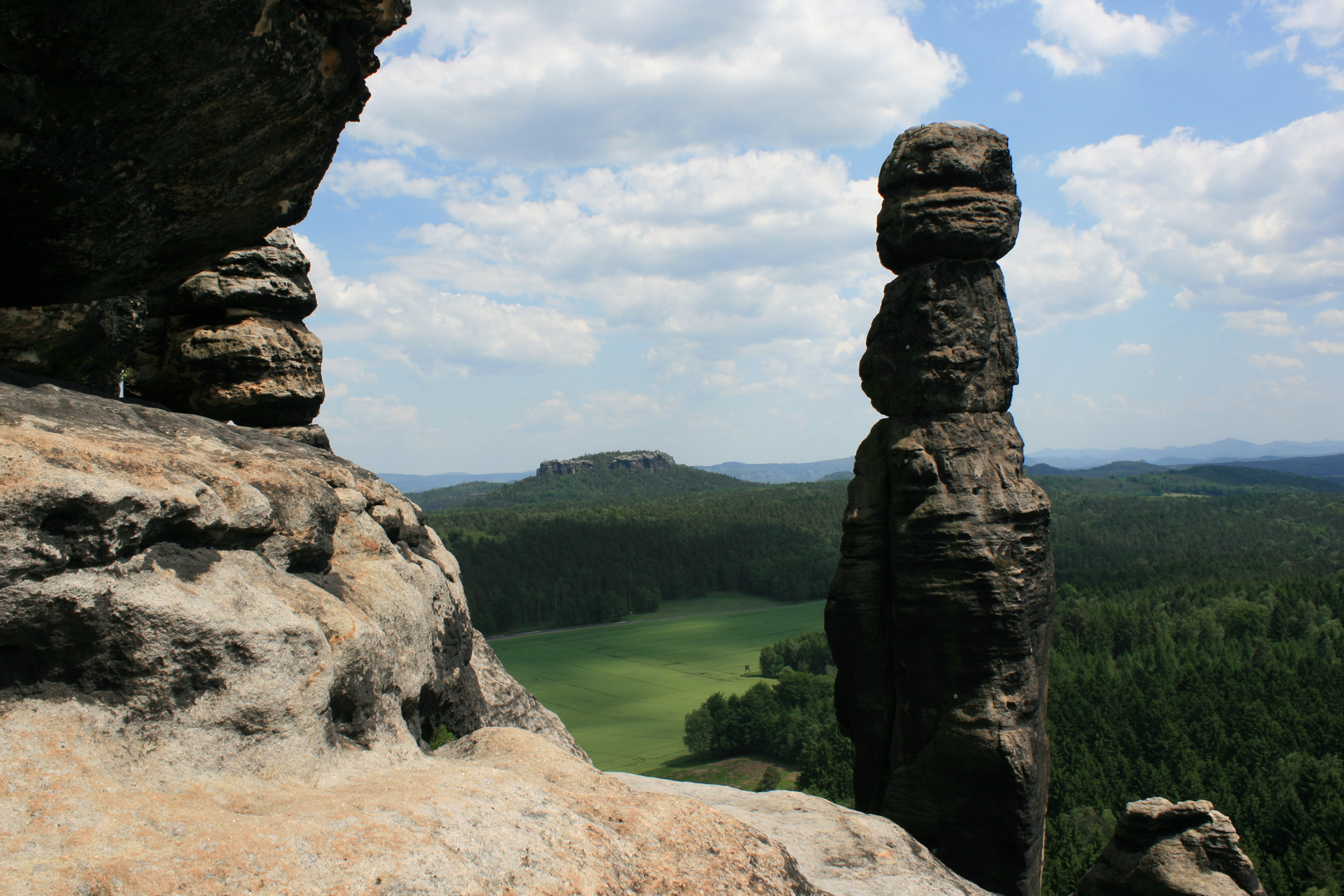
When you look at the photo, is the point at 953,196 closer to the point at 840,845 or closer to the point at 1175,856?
the point at 840,845

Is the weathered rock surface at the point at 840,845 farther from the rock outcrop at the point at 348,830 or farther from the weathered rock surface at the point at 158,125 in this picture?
the weathered rock surface at the point at 158,125

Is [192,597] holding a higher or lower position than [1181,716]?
higher

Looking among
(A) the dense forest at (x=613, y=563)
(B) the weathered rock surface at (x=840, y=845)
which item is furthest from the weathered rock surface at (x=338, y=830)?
(A) the dense forest at (x=613, y=563)

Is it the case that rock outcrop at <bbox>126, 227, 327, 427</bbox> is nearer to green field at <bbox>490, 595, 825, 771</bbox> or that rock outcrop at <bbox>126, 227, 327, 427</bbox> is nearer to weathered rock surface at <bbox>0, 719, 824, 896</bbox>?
weathered rock surface at <bbox>0, 719, 824, 896</bbox>

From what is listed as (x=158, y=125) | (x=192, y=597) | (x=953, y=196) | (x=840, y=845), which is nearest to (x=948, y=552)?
(x=840, y=845)

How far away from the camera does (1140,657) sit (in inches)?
3516

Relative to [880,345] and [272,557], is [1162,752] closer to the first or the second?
[880,345]

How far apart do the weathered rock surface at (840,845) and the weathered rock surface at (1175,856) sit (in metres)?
5.46

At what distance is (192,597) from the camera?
7375mm

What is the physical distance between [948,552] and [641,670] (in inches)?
3829

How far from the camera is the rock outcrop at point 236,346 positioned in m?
14.4

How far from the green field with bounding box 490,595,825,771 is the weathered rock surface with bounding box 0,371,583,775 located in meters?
65.0

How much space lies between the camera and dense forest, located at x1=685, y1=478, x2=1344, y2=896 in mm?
53156

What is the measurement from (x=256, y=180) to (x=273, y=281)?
5774mm
